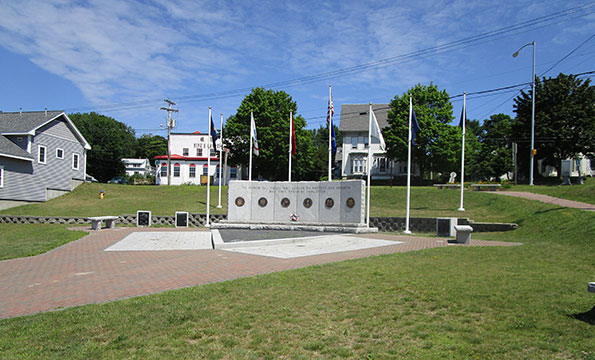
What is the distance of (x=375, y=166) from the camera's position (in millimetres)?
63219

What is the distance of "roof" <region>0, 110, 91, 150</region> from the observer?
125ft

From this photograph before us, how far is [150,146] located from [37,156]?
6317cm

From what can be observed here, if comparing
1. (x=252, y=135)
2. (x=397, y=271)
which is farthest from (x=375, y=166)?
(x=397, y=271)

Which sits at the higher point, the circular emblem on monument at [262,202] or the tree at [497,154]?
the tree at [497,154]

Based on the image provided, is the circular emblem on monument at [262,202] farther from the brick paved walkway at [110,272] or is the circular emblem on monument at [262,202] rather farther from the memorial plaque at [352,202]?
the brick paved walkway at [110,272]

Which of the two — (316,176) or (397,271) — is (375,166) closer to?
(316,176)

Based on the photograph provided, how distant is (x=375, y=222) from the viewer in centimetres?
2616

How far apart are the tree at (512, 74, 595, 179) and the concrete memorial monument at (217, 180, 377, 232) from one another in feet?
110

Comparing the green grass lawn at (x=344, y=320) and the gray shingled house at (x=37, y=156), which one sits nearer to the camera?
the green grass lawn at (x=344, y=320)

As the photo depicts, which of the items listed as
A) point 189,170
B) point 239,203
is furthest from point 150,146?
point 239,203

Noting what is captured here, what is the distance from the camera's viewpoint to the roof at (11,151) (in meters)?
35.2

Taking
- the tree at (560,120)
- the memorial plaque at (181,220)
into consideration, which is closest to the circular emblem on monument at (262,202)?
the memorial plaque at (181,220)

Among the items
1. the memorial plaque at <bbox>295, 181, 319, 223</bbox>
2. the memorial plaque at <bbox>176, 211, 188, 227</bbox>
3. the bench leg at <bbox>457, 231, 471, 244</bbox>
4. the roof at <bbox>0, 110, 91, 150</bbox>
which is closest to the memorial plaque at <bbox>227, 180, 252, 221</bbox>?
the memorial plaque at <bbox>295, 181, 319, 223</bbox>

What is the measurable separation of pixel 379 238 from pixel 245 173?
47527 millimetres
